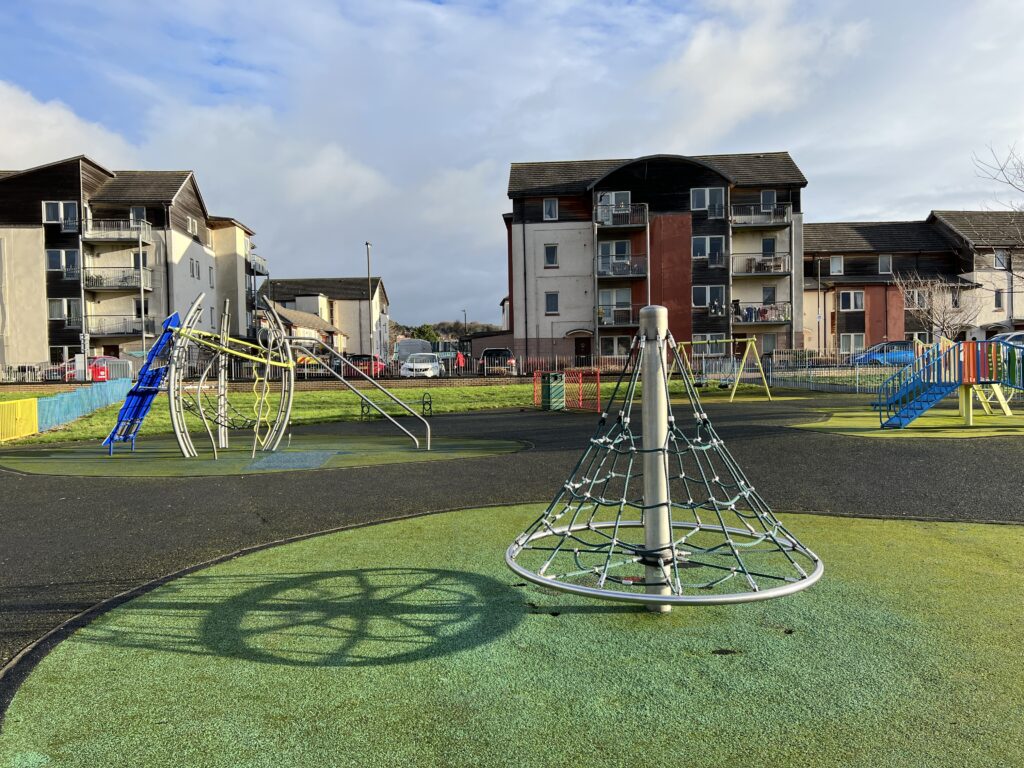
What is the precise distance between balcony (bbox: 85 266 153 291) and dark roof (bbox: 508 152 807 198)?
21.5 metres

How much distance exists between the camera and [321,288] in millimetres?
76062

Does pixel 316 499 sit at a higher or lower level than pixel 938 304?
lower

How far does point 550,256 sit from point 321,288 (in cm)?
3554

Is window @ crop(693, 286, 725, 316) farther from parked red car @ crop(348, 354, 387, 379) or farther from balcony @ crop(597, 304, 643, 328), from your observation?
parked red car @ crop(348, 354, 387, 379)

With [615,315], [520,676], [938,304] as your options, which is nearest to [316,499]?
[520,676]

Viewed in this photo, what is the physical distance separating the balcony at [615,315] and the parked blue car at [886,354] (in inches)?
488

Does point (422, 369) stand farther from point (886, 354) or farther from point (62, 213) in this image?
point (886, 354)

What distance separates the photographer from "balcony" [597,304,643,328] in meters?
46.3

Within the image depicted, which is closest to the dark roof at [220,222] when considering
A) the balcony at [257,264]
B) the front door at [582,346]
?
the balcony at [257,264]

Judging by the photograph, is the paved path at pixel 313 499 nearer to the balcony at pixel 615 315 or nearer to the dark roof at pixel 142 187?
the balcony at pixel 615 315

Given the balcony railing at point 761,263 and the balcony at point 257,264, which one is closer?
the balcony railing at point 761,263

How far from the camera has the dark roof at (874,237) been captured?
174ft

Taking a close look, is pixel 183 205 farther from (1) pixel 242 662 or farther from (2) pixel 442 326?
(2) pixel 442 326

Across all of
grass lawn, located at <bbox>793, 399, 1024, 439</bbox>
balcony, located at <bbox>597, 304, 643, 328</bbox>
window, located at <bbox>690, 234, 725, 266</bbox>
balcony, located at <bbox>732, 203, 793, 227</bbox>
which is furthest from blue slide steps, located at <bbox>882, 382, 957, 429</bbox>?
balcony, located at <bbox>732, 203, 793, 227</bbox>
